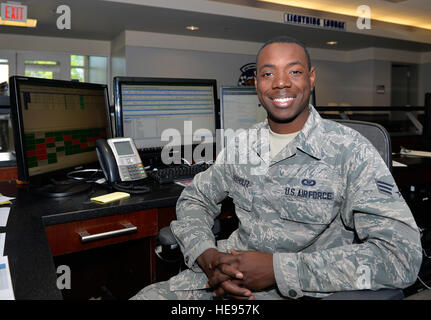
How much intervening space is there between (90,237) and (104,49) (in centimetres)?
733

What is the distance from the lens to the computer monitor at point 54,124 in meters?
1.24

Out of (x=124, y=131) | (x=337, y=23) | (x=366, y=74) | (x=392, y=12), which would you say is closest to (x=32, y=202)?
(x=124, y=131)

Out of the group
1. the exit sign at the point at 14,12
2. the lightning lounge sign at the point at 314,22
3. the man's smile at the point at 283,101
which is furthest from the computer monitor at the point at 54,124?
the lightning lounge sign at the point at 314,22

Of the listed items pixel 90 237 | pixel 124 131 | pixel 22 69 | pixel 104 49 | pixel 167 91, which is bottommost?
pixel 90 237

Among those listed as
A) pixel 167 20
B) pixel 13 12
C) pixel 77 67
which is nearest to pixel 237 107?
pixel 13 12

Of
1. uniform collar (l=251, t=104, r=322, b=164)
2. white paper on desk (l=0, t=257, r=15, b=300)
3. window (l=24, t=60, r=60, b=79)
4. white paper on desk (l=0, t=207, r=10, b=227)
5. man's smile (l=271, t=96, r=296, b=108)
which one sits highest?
window (l=24, t=60, r=60, b=79)

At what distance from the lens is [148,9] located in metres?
5.31

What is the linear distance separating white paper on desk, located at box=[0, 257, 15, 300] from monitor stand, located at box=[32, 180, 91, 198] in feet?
1.76

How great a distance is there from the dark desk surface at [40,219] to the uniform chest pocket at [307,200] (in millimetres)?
429

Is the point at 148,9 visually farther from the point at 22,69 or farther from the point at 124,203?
the point at 124,203

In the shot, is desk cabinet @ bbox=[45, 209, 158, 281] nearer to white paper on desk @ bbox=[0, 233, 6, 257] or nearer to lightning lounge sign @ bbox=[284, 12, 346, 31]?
white paper on desk @ bbox=[0, 233, 6, 257]

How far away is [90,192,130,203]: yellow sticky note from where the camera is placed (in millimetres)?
1223

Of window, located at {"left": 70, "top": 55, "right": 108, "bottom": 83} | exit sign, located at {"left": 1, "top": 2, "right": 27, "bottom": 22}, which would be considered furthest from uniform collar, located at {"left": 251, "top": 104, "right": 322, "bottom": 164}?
window, located at {"left": 70, "top": 55, "right": 108, "bottom": 83}

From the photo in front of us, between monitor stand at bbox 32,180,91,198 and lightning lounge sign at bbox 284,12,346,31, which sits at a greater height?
lightning lounge sign at bbox 284,12,346,31
